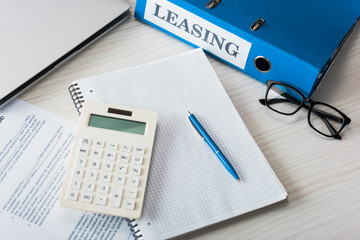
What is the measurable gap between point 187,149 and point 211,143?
4cm

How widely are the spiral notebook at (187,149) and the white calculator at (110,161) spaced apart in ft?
0.09

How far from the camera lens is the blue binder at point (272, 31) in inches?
29.1

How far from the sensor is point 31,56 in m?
0.75

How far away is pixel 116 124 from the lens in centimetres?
70

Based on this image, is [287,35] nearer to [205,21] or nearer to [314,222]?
[205,21]

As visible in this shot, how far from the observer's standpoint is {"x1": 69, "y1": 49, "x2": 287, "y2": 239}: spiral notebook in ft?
2.17

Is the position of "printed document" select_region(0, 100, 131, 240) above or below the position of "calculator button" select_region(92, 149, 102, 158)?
below

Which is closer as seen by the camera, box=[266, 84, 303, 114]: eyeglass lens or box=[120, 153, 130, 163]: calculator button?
box=[120, 153, 130, 163]: calculator button

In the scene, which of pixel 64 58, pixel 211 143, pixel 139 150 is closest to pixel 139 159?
pixel 139 150

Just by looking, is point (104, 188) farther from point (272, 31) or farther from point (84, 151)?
point (272, 31)

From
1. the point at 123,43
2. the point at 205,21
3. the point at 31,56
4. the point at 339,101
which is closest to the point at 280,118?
the point at 339,101

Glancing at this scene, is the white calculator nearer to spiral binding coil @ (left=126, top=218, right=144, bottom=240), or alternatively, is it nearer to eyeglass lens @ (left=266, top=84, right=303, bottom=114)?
spiral binding coil @ (left=126, top=218, right=144, bottom=240)

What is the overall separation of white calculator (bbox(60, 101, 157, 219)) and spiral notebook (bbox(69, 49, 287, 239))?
3 cm

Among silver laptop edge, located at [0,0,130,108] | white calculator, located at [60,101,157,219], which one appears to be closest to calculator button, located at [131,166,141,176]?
white calculator, located at [60,101,157,219]
